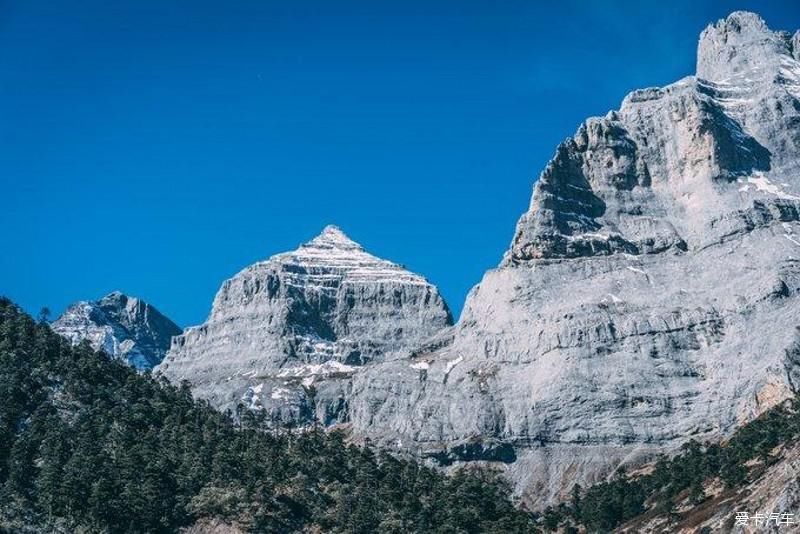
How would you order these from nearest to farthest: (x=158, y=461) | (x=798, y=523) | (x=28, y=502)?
(x=798, y=523), (x=28, y=502), (x=158, y=461)

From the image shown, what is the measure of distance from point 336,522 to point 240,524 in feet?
59.4

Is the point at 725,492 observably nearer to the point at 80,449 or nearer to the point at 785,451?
the point at 785,451

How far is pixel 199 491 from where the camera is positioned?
193 m

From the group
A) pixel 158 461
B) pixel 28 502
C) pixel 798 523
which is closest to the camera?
pixel 798 523

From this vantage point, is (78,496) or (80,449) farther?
(80,449)

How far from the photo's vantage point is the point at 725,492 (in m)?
197

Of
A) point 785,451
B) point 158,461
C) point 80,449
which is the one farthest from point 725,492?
point 80,449

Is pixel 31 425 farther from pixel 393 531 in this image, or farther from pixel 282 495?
pixel 393 531

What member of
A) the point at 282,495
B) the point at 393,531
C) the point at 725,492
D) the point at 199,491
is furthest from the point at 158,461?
the point at 725,492

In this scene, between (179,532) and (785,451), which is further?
(785,451)

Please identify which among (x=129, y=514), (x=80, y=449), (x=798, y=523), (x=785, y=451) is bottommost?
(x=798, y=523)

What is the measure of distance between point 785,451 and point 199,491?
104 metres

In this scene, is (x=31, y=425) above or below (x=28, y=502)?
above

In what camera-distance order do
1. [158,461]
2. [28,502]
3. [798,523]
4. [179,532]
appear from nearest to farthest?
[798,523]
[28,502]
[179,532]
[158,461]
